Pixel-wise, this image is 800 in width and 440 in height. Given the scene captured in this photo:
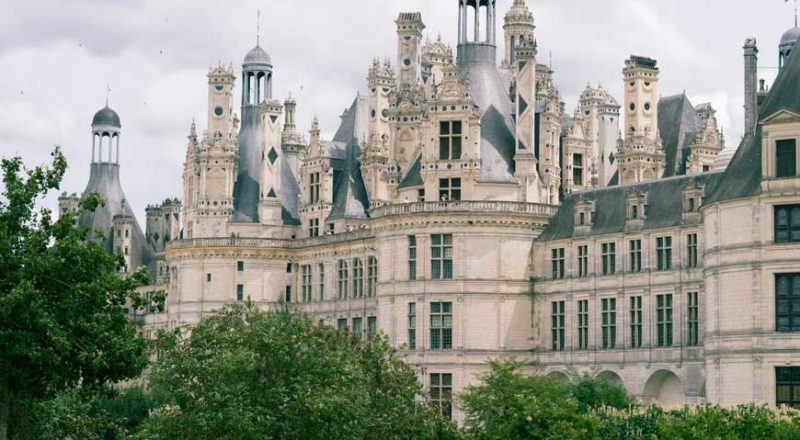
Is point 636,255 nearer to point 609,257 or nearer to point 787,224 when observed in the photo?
point 609,257

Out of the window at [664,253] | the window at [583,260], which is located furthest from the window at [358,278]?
the window at [664,253]

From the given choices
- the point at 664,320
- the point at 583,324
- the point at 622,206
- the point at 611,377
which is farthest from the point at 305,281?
the point at 664,320

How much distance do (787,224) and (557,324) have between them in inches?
742

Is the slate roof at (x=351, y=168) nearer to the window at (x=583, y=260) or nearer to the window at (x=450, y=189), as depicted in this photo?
the window at (x=450, y=189)

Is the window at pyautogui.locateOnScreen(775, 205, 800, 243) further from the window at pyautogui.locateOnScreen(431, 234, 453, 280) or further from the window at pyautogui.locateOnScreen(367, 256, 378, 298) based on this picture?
the window at pyautogui.locateOnScreen(367, 256, 378, 298)

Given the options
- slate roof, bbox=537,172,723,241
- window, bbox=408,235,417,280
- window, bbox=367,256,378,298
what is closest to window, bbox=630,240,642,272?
slate roof, bbox=537,172,723,241

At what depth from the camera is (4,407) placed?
183 ft

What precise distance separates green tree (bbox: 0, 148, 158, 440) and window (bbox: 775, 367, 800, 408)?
24404 millimetres

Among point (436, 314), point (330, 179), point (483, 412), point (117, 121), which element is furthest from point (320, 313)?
point (117, 121)

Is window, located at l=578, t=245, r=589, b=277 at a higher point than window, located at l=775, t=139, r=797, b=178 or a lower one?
lower

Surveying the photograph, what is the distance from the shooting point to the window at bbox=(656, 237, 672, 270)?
78938 mm

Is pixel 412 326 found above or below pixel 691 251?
below

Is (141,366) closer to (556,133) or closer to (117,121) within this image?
(556,133)

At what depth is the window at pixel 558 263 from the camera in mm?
85188
